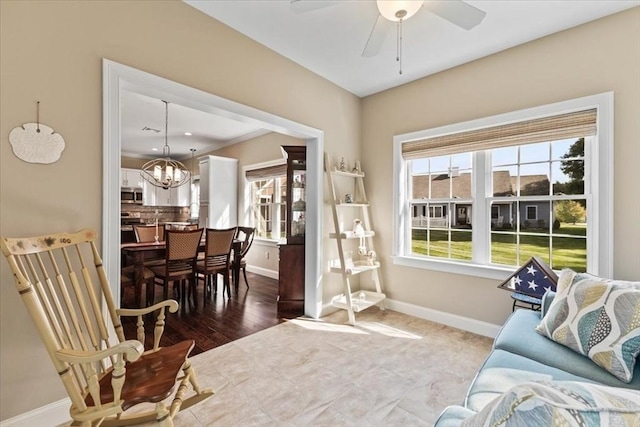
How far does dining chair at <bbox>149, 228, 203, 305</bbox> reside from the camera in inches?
137

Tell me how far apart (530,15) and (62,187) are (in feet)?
11.8

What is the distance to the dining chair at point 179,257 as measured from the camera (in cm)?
348

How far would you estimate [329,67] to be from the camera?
10.3 ft

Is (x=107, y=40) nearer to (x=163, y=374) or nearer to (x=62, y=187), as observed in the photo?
(x=62, y=187)

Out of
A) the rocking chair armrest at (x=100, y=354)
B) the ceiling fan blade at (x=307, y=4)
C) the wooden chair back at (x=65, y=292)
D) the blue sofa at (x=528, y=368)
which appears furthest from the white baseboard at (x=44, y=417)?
the ceiling fan blade at (x=307, y=4)

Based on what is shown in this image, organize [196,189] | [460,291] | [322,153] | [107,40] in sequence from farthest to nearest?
[196,189]
[322,153]
[460,291]
[107,40]

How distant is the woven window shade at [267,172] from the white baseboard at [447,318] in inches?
111

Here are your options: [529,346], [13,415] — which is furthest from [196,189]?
[529,346]

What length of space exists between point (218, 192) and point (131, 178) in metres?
2.84

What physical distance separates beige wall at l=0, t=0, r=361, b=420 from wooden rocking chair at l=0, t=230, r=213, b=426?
21 cm

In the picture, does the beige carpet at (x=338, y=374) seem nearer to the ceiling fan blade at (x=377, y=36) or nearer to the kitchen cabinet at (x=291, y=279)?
the kitchen cabinet at (x=291, y=279)

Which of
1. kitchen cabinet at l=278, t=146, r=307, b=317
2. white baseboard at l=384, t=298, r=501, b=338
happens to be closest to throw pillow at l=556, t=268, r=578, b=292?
white baseboard at l=384, t=298, r=501, b=338

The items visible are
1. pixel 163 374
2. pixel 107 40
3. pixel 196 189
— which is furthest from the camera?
pixel 196 189

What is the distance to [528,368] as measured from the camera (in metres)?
1.44
